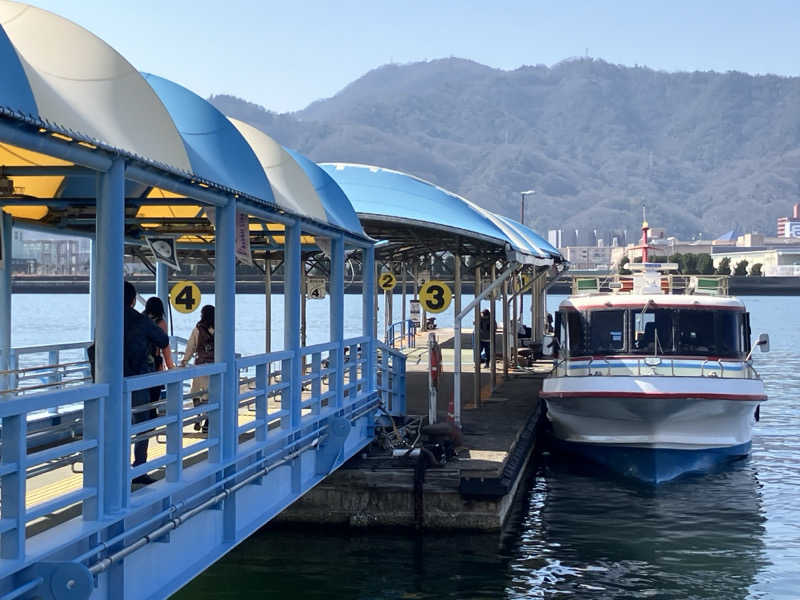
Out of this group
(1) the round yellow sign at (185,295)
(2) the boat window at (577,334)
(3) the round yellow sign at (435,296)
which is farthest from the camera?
(3) the round yellow sign at (435,296)

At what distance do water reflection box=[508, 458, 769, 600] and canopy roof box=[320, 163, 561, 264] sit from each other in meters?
4.71

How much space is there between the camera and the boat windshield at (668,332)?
21719mm

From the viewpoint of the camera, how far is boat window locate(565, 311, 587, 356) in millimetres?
22453

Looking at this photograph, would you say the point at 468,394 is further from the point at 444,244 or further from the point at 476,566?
the point at 476,566

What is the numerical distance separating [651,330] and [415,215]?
5.60 meters

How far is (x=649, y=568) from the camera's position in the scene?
15.6 m

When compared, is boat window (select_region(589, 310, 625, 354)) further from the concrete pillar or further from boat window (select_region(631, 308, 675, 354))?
the concrete pillar

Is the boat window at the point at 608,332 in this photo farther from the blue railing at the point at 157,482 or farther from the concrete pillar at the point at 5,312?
the concrete pillar at the point at 5,312

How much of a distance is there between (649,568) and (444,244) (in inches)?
403

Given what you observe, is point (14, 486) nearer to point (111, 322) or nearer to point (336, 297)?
point (111, 322)

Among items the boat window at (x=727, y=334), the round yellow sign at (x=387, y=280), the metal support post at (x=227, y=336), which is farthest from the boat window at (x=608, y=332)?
the round yellow sign at (x=387, y=280)

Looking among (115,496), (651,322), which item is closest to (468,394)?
(651,322)

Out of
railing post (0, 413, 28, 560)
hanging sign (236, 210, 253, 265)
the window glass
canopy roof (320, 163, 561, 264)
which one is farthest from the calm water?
railing post (0, 413, 28, 560)

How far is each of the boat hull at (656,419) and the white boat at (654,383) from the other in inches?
0.8
